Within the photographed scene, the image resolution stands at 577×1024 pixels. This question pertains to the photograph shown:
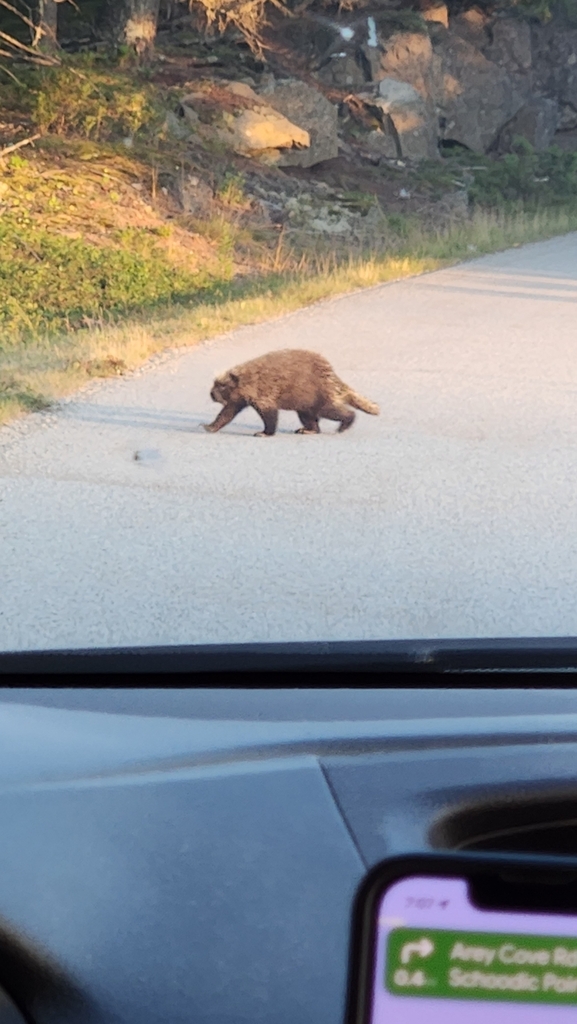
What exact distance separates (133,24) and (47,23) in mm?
2552

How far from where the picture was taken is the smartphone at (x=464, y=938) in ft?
3.50

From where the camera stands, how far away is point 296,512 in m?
5.80

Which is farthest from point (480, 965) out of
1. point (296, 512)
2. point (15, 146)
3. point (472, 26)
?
point (472, 26)

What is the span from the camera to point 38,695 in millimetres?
2268

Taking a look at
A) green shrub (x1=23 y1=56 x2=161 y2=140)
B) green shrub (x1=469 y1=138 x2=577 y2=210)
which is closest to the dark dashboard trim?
green shrub (x1=23 y1=56 x2=161 y2=140)

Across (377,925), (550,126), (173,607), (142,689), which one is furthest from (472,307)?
(550,126)

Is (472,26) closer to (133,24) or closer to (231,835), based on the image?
(133,24)

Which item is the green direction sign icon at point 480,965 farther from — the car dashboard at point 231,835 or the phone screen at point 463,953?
the car dashboard at point 231,835

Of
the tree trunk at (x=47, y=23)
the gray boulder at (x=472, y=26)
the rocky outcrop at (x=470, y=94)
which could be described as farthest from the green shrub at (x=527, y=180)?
the tree trunk at (x=47, y=23)

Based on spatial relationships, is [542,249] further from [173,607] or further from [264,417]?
[173,607]

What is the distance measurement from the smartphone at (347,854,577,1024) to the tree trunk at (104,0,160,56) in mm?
22709

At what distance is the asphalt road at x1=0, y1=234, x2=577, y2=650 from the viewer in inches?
176

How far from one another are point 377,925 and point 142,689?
1241mm

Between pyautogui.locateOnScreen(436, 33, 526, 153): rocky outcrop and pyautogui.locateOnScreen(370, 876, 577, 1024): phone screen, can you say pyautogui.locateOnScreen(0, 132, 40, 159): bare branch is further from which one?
pyautogui.locateOnScreen(370, 876, 577, 1024): phone screen
